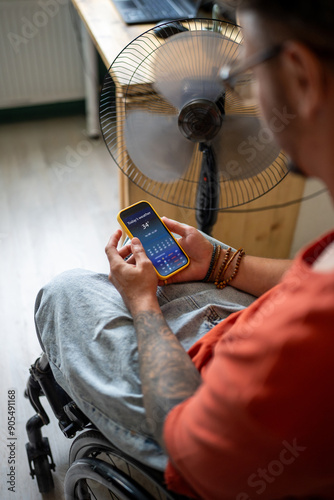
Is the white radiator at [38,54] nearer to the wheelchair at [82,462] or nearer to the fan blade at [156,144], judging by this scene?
the fan blade at [156,144]

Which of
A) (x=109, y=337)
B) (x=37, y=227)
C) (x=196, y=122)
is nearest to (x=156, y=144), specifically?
(x=196, y=122)

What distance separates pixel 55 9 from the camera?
2354 mm

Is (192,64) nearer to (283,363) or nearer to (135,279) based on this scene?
(135,279)

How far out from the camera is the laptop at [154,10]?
1.61 metres

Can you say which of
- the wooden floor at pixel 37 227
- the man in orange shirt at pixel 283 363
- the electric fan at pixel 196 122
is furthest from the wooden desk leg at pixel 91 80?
the man in orange shirt at pixel 283 363

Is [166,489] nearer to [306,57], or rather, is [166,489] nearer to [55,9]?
[306,57]

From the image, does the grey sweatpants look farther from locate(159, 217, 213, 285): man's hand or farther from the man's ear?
the man's ear

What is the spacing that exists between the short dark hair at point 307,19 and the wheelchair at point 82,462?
0.59m

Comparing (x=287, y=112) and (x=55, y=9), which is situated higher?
(x=55, y=9)

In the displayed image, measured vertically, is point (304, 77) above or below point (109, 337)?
above

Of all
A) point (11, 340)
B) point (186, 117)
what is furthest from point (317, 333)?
point (11, 340)

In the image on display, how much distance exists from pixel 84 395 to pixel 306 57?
61 centimetres

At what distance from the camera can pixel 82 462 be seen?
2.75 feet

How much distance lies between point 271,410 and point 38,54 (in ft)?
7.66
